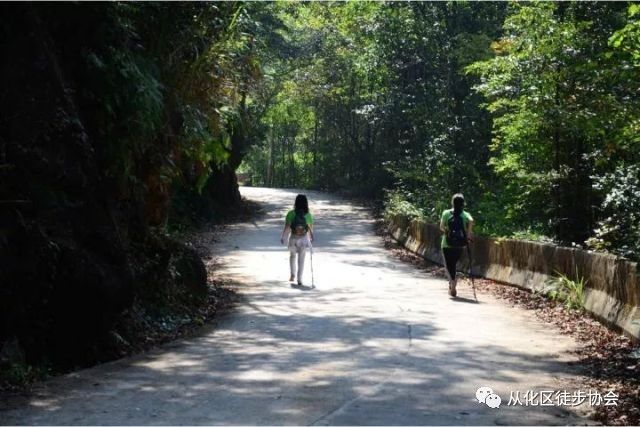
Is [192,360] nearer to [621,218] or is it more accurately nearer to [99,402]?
[99,402]

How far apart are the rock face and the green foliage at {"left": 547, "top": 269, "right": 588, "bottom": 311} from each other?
7.41m

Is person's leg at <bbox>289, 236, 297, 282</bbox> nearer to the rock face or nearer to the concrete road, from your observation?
the concrete road

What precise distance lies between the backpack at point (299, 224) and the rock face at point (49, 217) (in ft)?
25.6

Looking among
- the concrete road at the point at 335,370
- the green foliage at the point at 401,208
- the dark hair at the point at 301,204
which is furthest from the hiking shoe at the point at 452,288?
the green foliage at the point at 401,208

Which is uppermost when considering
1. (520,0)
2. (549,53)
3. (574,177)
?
(520,0)

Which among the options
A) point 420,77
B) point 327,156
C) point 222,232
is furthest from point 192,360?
point 327,156

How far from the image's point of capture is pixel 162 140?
47.1 ft

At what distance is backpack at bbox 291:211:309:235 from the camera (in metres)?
18.2

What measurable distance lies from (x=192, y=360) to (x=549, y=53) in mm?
11762

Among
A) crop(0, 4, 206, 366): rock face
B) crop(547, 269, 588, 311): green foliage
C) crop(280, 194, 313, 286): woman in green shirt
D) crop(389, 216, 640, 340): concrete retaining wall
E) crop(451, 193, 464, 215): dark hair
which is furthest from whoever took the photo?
crop(280, 194, 313, 286): woman in green shirt

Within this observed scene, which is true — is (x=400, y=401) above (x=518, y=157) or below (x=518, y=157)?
below

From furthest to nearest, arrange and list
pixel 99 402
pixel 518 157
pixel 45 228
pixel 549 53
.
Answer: pixel 518 157 < pixel 549 53 < pixel 45 228 < pixel 99 402

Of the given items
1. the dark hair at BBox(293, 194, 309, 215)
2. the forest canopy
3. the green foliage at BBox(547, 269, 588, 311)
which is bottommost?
the green foliage at BBox(547, 269, 588, 311)

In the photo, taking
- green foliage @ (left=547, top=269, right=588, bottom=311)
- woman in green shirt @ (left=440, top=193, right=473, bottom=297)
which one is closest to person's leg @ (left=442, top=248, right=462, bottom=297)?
woman in green shirt @ (left=440, top=193, right=473, bottom=297)
